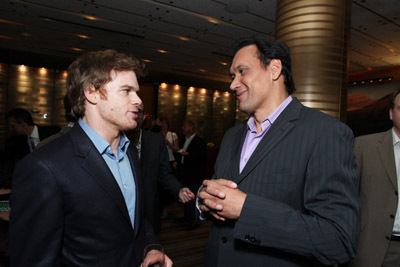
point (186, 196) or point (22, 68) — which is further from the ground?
point (22, 68)

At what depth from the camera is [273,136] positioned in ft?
4.16

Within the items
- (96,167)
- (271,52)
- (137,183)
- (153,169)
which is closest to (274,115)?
(271,52)

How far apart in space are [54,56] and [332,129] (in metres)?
10.8

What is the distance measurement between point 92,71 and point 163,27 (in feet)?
19.0

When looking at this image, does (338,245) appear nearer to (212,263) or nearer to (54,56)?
(212,263)

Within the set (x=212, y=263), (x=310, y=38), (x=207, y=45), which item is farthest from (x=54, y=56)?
(x=212, y=263)

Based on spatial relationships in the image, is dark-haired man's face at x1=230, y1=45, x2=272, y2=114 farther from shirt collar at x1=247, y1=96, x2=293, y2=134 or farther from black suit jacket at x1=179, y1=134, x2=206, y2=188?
black suit jacket at x1=179, y1=134, x2=206, y2=188

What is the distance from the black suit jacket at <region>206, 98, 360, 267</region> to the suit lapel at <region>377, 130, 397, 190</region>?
50.3 inches

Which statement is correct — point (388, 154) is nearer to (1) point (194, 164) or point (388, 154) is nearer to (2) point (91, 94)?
(2) point (91, 94)

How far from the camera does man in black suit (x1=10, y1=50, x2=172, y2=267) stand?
995 mm

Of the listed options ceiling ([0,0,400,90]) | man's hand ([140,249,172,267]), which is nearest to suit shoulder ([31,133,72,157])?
man's hand ([140,249,172,267])

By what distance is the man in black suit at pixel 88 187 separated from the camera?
3.26 feet

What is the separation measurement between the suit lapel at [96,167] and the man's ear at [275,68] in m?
→ 1.00

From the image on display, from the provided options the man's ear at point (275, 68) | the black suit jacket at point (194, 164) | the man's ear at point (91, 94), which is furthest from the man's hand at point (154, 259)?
the black suit jacket at point (194, 164)
